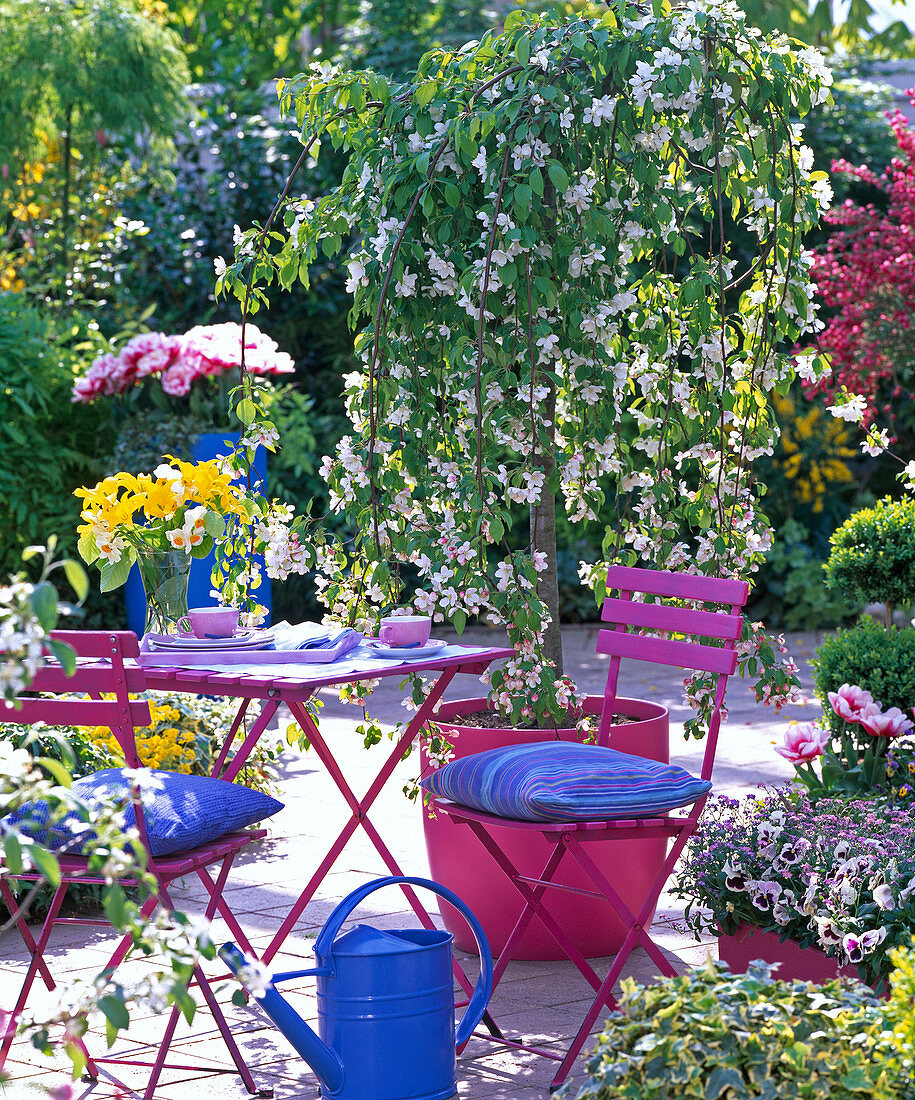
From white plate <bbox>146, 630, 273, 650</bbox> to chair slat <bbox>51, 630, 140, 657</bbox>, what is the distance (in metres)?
0.52

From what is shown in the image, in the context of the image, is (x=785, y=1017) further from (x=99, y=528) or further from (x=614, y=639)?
(x=99, y=528)

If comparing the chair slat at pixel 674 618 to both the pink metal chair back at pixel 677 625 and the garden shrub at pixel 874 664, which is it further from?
the garden shrub at pixel 874 664

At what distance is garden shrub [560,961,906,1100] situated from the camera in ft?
5.94

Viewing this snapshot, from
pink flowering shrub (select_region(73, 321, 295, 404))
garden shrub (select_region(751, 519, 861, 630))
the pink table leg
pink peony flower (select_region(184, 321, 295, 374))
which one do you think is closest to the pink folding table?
the pink table leg

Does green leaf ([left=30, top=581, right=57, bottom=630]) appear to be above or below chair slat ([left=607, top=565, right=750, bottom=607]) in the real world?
above

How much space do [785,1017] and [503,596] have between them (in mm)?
1657

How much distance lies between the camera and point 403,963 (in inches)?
106

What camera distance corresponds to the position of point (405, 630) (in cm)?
327

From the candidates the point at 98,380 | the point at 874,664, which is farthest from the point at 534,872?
the point at 98,380

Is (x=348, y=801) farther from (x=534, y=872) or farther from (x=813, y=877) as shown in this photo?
(x=813, y=877)

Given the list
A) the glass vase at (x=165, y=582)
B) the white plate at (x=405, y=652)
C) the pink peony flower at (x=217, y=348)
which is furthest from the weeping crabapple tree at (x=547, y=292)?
the pink peony flower at (x=217, y=348)

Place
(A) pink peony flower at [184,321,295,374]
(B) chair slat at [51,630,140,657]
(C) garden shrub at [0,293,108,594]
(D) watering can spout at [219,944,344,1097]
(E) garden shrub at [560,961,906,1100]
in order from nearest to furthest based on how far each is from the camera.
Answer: (E) garden shrub at [560,961,906,1100] → (D) watering can spout at [219,944,344,1097] → (B) chair slat at [51,630,140,657] → (A) pink peony flower at [184,321,295,374] → (C) garden shrub at [0,293,108,594]

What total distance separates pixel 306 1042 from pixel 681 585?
4.34 feet

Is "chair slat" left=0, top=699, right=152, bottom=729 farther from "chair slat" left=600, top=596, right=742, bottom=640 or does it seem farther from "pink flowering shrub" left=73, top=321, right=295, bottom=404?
"pink flowering shrub" left=73, top=321, right=295, bottom=404
